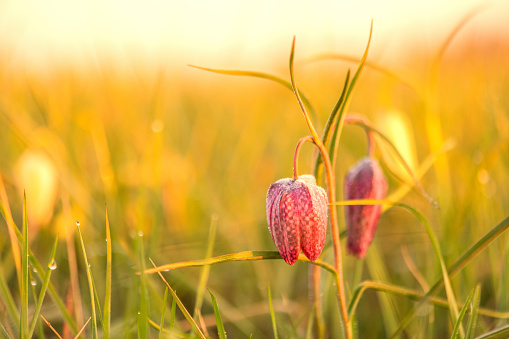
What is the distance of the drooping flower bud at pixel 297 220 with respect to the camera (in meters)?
0.79

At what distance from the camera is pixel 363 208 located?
40.1 inches

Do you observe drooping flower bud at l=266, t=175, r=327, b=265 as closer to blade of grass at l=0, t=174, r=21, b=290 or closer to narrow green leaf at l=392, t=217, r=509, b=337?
narrow green leaf at l=392, t=217, r=509, b=337

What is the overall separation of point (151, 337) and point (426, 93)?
3.10ft

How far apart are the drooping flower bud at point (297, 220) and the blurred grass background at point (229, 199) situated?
27 centimetres

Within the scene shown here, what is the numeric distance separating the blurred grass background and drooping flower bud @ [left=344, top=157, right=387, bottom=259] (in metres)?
0.15

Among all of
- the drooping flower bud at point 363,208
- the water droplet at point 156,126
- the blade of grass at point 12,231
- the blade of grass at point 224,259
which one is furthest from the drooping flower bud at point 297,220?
the water droplet at point 156,126

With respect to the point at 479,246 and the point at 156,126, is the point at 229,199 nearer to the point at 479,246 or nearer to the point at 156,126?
the point at 156,126

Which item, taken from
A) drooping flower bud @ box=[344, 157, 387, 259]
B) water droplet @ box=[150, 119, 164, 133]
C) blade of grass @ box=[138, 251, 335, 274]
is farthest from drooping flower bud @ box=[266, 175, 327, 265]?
water droplet @ box=[150, 119, 164, 133]

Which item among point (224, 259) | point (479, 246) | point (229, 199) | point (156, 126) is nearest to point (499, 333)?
point (479, 246)

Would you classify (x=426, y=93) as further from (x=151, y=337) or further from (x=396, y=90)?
(x=396, y=90)

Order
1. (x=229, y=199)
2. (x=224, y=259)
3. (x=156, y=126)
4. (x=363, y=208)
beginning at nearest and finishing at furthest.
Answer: (x=224, y=259)
(x=363, y=208)
(x=156, y=126)
(x=229, y=199)

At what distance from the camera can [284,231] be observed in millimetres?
791

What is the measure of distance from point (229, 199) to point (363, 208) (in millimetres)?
1014

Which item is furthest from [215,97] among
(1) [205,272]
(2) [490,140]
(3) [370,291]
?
(1) [205,272]
